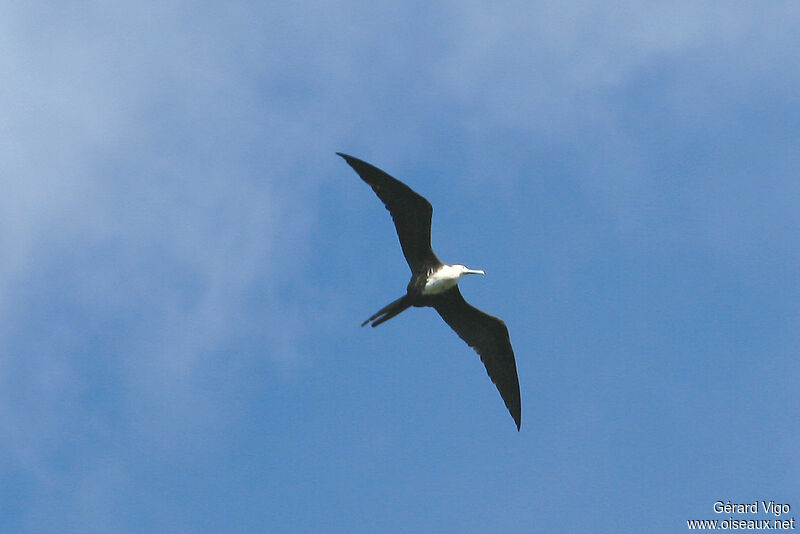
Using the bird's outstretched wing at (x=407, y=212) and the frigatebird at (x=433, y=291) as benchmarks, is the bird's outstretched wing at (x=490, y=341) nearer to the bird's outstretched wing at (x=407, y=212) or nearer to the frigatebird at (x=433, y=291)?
the frigatebird at (x=433, y=291)

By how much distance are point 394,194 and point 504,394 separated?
5514 mm

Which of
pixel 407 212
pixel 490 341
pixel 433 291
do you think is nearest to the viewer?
pixel 407 212

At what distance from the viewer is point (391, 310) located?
19.7m

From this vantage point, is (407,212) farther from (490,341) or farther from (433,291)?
(490,341)

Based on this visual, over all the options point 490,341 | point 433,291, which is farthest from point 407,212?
point 490,341

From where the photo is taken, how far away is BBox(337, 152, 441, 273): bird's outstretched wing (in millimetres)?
19109

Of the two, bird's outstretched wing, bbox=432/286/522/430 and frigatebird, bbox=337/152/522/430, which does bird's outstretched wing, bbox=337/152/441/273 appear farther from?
bird's outstretched wing, bbox=432/286/522/430

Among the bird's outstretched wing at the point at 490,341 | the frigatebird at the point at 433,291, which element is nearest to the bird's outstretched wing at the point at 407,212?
the frigatebird at the point at 433,291

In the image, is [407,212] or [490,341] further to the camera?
[490,341]

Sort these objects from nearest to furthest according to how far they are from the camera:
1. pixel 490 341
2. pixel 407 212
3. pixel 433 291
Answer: pixel 407 212 → pixel 433 291 → pixel 490 341

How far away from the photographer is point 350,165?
19.0 metres

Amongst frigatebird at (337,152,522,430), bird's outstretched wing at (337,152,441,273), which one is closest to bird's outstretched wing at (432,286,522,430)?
frigatebird at (337,152,522,430)

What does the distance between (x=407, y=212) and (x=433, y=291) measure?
1.80 m

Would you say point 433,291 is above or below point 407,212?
below
